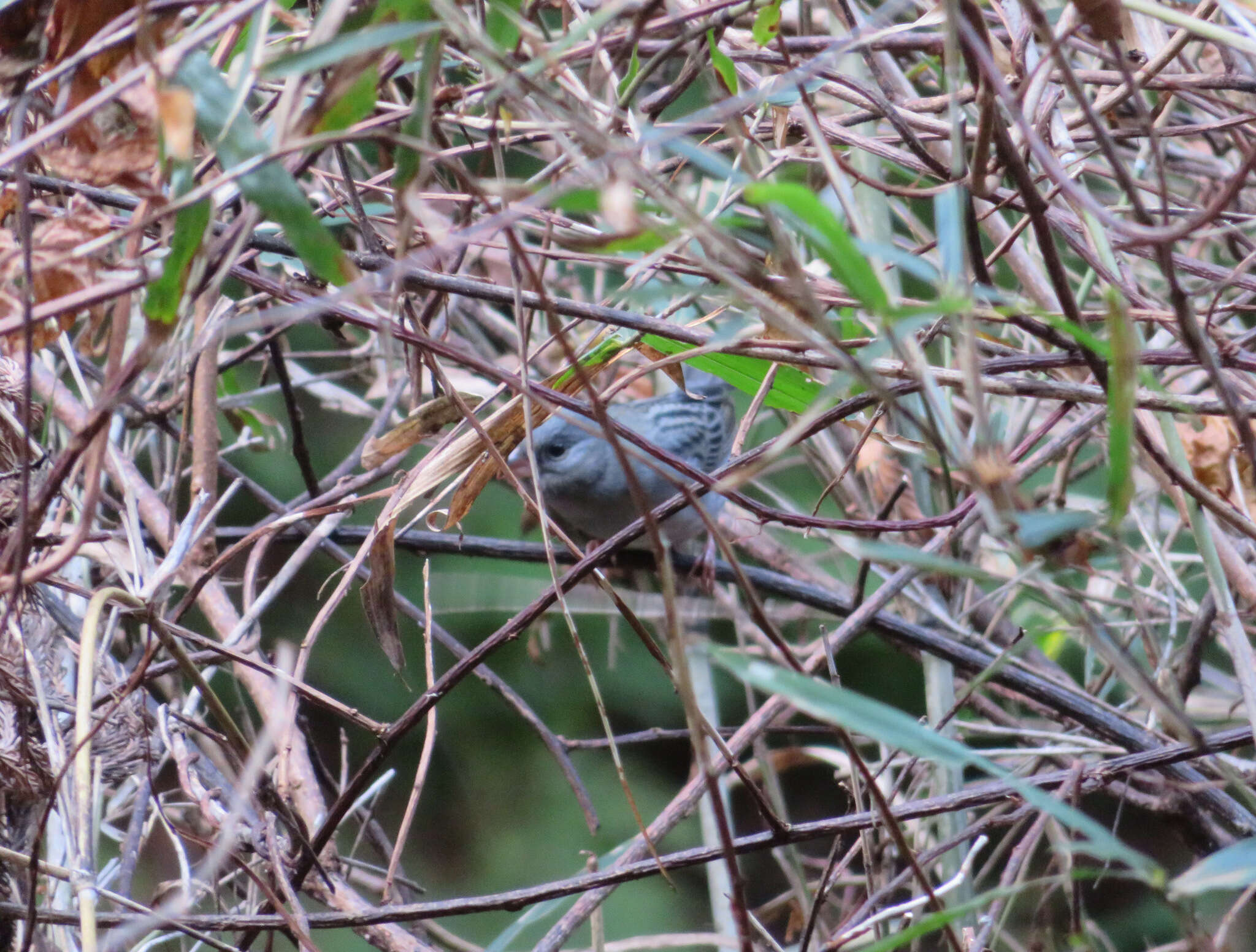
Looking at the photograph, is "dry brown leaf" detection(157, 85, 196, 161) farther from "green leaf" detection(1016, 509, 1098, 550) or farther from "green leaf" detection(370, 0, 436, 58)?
"green leaf" detection(1016, 509, 1098, 550)

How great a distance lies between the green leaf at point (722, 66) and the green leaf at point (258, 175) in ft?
1.80

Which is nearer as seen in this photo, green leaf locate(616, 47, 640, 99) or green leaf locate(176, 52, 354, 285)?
green leaf locate(176, 52, 354, 285)

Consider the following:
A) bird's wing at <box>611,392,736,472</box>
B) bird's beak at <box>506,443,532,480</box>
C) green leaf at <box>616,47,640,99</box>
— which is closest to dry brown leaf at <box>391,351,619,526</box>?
green leaf at <box>616,47,640,99</box>

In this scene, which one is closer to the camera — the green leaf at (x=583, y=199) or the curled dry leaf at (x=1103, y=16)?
the green leaf at (x=583, y=199)

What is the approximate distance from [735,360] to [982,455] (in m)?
0.71

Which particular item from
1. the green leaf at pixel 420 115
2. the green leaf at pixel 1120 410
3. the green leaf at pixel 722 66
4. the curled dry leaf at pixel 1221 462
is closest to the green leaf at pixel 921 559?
the green leaf at pixel 1120 410

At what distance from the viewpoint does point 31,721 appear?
54.3 inches

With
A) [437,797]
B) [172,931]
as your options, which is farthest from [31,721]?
[437,797]

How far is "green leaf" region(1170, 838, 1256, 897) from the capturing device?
700 millimetres

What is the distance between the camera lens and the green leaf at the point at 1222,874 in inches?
27.6

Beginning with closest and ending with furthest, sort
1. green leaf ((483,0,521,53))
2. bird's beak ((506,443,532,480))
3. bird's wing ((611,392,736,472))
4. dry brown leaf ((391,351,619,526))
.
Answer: green leaf ((483,0,521,53)) → dry brown leaf ((391,351,619,526)) → bird's beak ((506,443,532,480)) → bird's wing ((611,392,736,472))

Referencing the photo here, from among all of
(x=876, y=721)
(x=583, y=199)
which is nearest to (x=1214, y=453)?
(x=876, y=721)

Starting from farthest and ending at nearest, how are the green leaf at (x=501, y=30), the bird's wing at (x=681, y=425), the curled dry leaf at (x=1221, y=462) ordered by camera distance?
the bird's wing at (x=681, y=425), the curled dry leaf at (x=1221, y=462), the green leaf at (x=501, y=30)

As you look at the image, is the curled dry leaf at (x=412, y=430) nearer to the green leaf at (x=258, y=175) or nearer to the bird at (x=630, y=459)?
the green leaf at (x=258, y=175)
